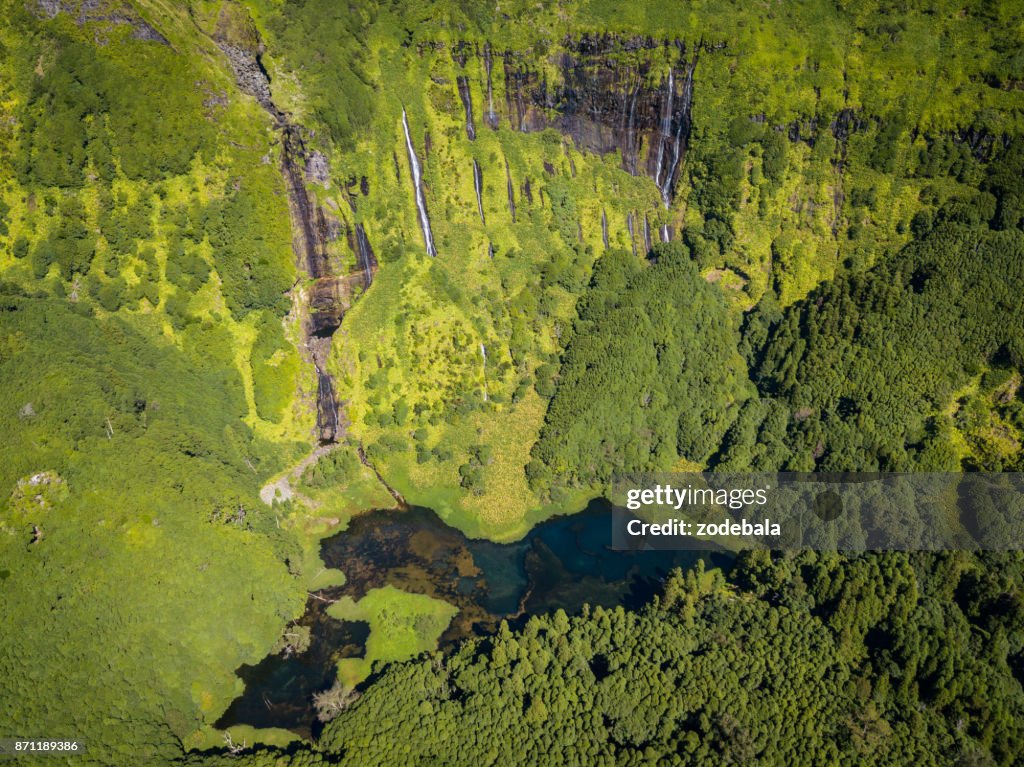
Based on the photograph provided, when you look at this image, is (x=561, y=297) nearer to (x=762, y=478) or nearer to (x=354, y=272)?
(x=354, y=272)

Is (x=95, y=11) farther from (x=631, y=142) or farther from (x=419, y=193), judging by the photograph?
(x=631, y=142)

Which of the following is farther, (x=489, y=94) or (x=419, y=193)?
(x=489, y=94)

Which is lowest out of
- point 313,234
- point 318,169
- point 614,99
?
point 313,234

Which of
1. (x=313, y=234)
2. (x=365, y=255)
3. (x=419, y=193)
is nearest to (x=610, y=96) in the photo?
(x=419, y=193)

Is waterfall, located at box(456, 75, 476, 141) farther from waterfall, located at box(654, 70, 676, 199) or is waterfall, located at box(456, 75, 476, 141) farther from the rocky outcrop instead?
the rocky outcrop

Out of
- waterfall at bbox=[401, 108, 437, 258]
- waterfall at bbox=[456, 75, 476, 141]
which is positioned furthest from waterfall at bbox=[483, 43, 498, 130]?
waterfall at bbox=[401, 108, 437, 258]

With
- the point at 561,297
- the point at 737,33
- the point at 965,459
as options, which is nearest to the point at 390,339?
the point at 561,297

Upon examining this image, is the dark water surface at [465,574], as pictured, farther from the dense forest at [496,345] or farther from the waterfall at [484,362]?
the waterfall at [484,362]
